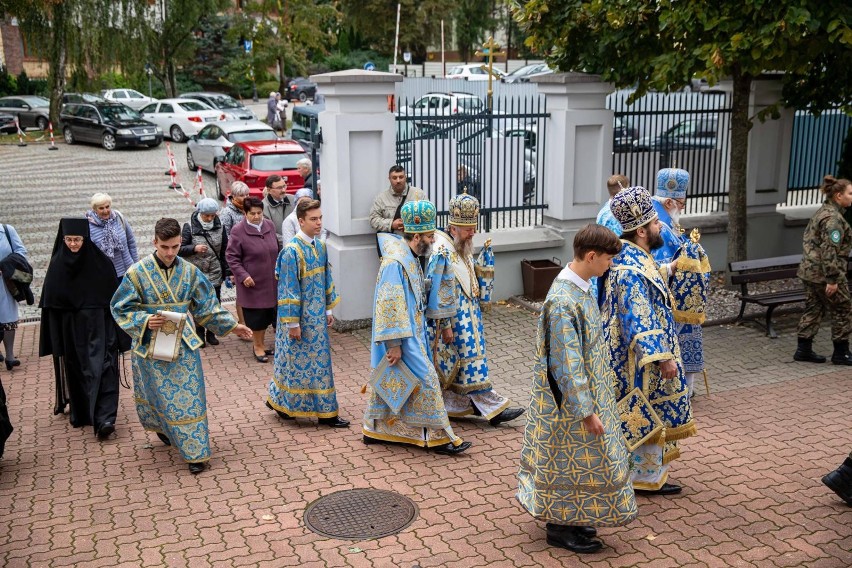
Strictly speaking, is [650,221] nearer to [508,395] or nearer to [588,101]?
[508,395]

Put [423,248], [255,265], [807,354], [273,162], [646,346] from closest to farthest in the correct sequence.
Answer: [646,346]
[423,248]
[807,354]
[255,265]
[273,162]

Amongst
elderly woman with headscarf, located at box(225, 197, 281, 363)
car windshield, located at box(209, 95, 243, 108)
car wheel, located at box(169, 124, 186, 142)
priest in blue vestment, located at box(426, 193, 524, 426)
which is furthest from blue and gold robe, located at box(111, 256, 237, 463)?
car windshield, located at box(209, 95, 243, 108)

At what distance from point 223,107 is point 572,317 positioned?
1253 inches

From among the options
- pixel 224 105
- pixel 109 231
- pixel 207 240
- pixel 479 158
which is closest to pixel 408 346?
pixel 207 240

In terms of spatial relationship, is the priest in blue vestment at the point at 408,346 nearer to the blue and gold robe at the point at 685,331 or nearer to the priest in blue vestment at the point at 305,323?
the priest in blue vestment at the point at 305,323

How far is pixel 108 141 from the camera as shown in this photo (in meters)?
27.9

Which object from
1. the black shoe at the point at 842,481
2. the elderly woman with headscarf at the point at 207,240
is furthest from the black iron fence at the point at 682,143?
the black shoe at the point at 842,481

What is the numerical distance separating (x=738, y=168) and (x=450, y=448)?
669cm

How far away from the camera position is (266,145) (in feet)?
60.7

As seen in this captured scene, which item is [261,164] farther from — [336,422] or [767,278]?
[336,422]

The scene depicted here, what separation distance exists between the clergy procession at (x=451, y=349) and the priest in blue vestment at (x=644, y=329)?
11 mm

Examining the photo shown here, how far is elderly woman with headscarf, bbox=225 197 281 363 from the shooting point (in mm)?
9359

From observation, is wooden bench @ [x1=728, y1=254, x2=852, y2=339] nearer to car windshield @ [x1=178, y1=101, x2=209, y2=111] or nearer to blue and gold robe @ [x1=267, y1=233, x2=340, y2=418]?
blue and gold robe @ [x1=267, y1=233, x2=340, y2=418]

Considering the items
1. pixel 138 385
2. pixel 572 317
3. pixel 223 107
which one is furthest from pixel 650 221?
pixel 223 107
